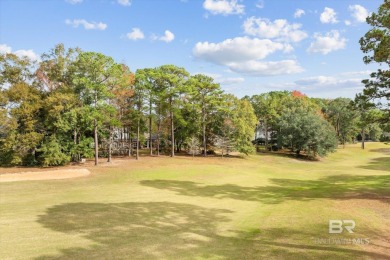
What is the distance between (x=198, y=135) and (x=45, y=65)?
1071 inches

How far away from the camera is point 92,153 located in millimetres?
40531

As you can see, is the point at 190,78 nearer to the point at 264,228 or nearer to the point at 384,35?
the point at 384,35

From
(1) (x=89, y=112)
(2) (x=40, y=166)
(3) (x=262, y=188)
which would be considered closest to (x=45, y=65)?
(1) (x=89, y=112)

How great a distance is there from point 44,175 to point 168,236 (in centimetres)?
2238

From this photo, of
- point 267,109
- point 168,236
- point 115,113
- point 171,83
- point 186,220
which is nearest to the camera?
point 168,236

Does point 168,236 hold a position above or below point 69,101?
below

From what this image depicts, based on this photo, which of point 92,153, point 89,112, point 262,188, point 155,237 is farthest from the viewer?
point 92,153

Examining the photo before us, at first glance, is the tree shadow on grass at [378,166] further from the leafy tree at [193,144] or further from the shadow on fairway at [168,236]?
the shadow on fairway at [168,236]

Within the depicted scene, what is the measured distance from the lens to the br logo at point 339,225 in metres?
12.3

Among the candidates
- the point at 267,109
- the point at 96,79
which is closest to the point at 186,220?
the point at 96,79

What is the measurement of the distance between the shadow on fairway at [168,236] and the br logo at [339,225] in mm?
665

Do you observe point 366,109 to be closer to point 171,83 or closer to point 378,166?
point 171,83

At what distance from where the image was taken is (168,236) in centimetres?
1210

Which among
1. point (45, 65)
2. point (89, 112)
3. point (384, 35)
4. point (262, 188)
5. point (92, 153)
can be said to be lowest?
point (262, 188)
